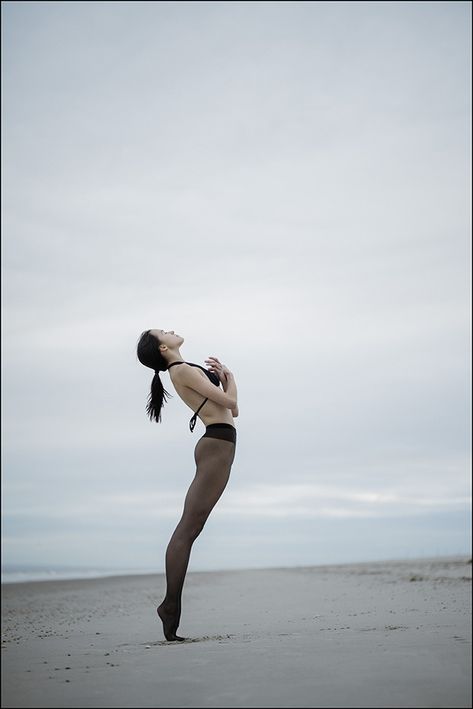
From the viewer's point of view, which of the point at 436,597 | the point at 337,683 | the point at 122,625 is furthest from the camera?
the point at 436,597

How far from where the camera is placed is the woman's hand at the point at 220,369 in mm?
6660

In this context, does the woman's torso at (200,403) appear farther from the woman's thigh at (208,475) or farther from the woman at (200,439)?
the woman's thigh at (208,475)

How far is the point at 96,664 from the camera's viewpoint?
4.32 meters

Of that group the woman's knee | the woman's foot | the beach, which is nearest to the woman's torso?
the woman's knee

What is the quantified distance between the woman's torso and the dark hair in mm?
176

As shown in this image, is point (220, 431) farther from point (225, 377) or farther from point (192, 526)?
point (192, 526)

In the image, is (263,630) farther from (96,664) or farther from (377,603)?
(377,603)

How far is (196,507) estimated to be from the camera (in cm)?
623

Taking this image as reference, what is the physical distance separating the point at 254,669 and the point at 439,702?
1098mm

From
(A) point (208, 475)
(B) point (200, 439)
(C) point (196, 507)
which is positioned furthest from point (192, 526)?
(B) point (200, 439)

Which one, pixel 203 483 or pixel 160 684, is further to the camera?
pixel 203 483

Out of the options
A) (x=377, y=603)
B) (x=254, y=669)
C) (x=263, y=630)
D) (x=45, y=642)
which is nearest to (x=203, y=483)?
(x=263, y=630)

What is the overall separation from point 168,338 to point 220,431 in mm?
1003

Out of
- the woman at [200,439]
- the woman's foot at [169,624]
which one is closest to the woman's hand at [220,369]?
the woman at [200,439]
